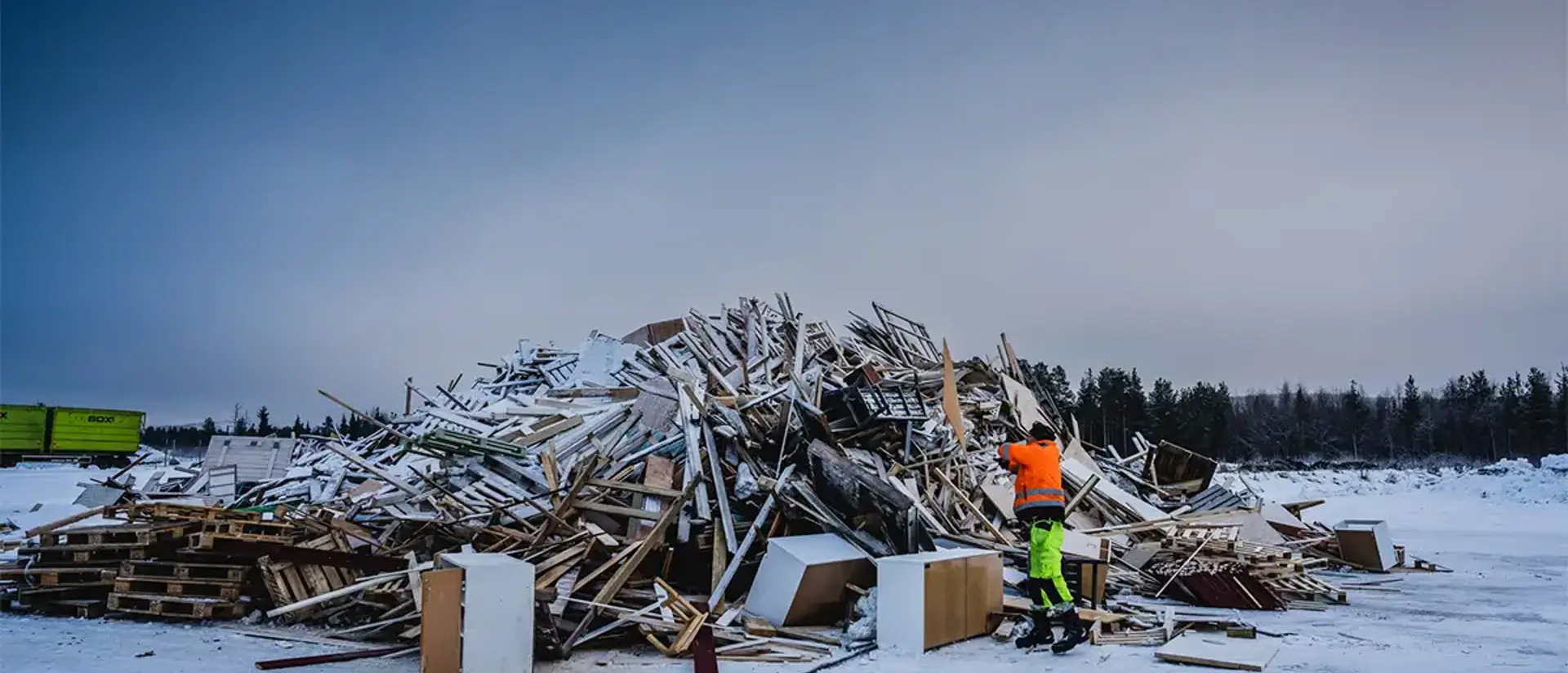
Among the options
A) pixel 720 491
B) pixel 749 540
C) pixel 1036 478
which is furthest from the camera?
pixel 720 491

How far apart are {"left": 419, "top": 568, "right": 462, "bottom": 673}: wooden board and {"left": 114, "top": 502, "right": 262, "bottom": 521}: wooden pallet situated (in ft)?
17.4

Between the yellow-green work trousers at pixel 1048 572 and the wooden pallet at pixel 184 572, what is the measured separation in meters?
7.72

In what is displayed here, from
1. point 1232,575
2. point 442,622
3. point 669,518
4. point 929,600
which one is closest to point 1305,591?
point 1232,575

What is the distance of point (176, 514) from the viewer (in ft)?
35.6

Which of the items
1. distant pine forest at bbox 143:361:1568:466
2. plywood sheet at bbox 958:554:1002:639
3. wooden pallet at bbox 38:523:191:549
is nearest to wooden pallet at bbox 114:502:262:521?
wooden pallet at bbox 38:523:191:549

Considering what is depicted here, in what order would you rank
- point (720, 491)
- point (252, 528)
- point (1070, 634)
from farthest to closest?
point (720, 491), point (252, 528), point (1070, 634)

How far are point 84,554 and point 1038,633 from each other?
31.6 feet

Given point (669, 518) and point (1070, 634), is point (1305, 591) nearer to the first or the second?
point (1070, 634)

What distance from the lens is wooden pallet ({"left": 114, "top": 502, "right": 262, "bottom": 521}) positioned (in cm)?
1061

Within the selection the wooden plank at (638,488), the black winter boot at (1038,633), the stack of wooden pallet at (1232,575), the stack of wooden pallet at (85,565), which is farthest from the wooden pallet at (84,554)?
the stack of wooden pallet at (1232,575)

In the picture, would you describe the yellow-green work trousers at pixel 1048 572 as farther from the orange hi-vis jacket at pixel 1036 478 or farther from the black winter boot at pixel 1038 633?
the orange hi-vis jacket at pixel 1036 478

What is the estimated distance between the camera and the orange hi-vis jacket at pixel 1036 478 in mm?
8234

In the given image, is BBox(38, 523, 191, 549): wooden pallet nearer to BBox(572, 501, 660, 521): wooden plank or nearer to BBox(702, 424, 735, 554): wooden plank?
BBox(572, 501, 660, 521): wooden plank

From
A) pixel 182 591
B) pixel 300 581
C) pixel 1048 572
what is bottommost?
pixel 182 591
